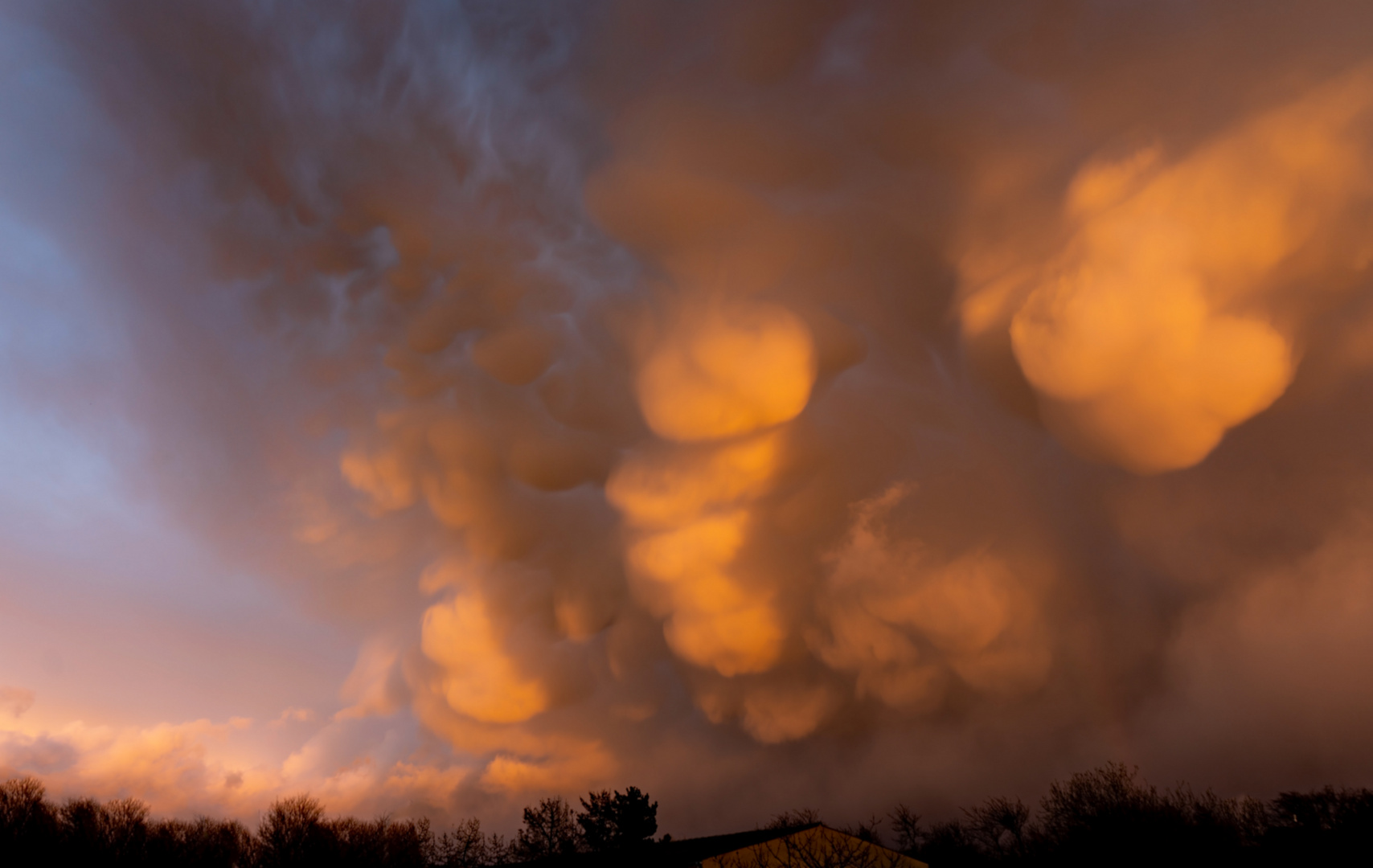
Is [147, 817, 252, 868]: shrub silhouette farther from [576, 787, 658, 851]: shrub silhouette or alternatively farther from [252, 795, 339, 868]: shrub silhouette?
[576, 787, 658, 851]: shrub silhouette

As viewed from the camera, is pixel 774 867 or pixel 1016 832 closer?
pixel 774 867

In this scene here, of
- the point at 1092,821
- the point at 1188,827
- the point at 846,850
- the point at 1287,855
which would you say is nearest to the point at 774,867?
the point at 846,850

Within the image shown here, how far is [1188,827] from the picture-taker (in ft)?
220

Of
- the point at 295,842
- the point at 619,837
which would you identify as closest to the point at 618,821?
the point at 619,837

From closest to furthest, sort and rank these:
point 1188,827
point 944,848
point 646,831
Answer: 1. point 1188,827
2. point 646,831
3. point 944,848

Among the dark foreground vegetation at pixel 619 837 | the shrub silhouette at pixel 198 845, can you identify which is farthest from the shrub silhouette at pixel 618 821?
the shrub silhouette at pixel 198 845

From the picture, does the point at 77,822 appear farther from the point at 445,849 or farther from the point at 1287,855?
the point at 1287,855

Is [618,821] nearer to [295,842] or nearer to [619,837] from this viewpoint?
[619,837]

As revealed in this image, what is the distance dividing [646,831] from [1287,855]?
70863 mm

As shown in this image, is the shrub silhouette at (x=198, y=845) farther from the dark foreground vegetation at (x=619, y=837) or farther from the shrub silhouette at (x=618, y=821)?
the shrub silhouette at (x=618, y=821)

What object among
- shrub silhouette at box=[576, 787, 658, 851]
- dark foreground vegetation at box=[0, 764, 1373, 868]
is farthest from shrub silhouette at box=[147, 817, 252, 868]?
shrub silhouette at box=[576, 787, 658, 851]

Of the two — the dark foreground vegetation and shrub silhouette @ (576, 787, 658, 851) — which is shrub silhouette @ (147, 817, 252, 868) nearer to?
the dark foreground vegetation

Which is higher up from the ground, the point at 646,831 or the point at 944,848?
the point at 646,831

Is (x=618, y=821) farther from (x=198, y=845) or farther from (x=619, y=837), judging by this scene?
(x=198, y=845)
